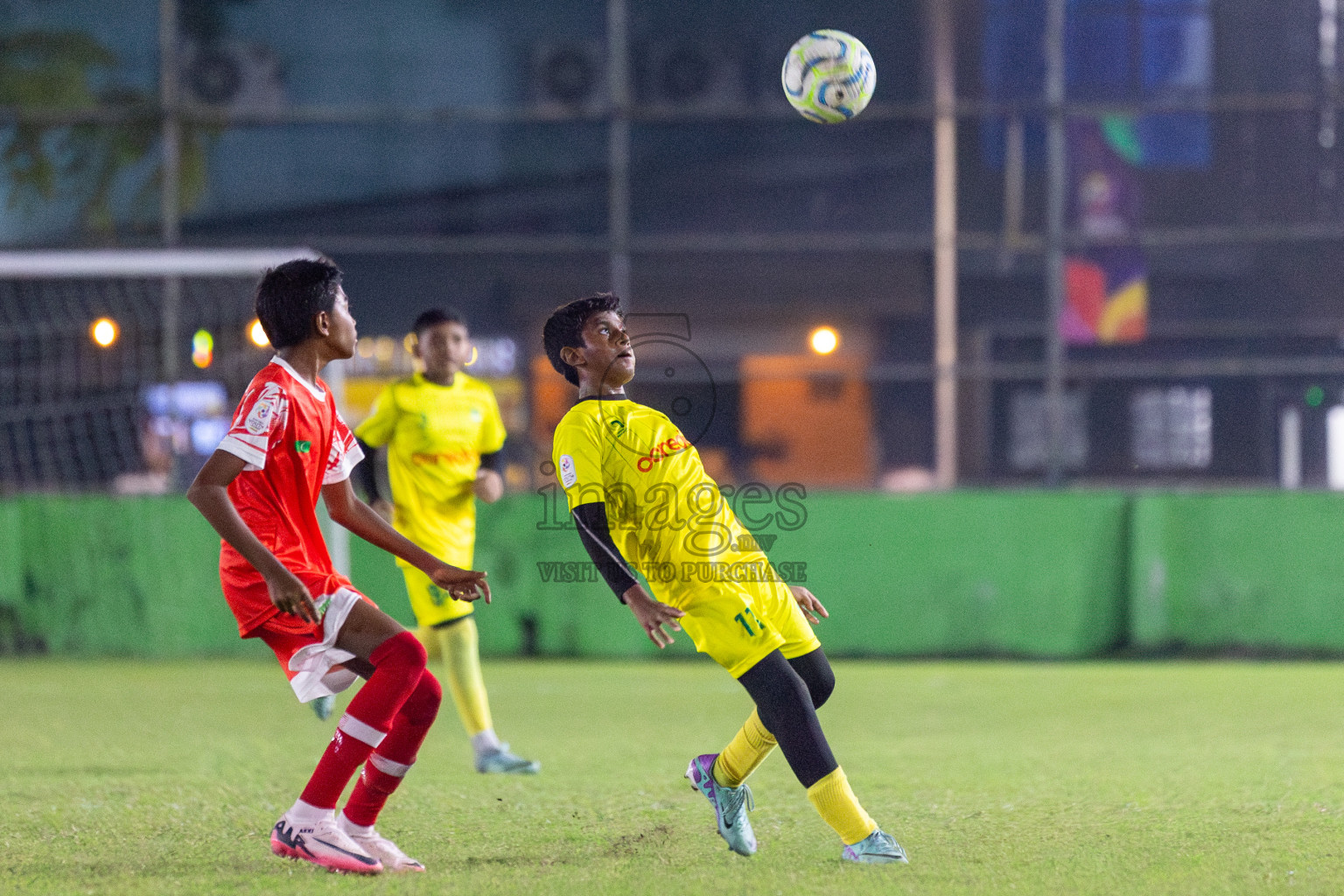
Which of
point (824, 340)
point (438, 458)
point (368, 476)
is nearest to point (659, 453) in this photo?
point (438, 458)

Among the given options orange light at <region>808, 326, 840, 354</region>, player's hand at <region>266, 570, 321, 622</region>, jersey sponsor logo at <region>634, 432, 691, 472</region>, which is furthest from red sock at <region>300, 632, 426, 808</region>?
orange light at <region>808, 326, 840, 354</region>

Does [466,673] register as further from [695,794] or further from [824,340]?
[824,340]

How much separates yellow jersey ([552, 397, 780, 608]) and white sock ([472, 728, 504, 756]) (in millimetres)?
2170

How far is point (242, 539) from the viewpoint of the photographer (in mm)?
4000

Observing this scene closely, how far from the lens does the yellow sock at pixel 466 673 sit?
6469 millimetres

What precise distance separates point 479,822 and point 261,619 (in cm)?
128

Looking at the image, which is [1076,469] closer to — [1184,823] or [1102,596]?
[1102,596]

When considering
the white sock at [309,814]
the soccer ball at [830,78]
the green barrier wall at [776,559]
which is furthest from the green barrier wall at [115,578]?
the white sock at [309,814]

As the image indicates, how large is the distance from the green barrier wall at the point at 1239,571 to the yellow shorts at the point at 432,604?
640 centimetres

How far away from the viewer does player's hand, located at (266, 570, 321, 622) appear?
13.1 feet

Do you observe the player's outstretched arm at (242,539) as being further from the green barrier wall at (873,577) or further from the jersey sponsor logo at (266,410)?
the green barrier wall at (873,577)

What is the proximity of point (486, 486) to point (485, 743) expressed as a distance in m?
1.15

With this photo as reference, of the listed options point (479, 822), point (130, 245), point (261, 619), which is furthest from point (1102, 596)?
point (130, 245)

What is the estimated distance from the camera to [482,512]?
11633mm
